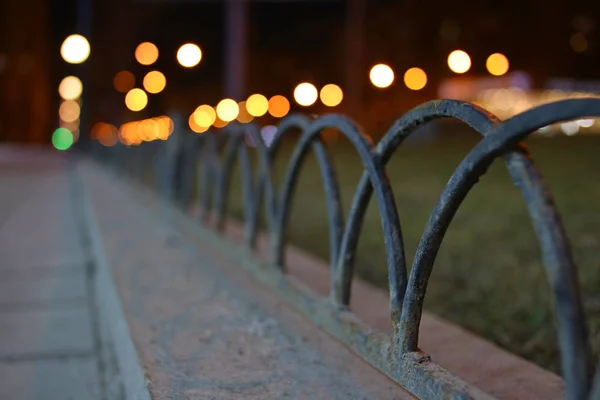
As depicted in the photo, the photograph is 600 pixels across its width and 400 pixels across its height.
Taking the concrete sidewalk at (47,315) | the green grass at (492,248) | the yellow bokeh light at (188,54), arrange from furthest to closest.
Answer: the yellow bokeh light at (188,54) → the green grass at (492,248) → the concrete sidewalk at (47,315)

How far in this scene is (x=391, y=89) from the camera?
24.2 metres

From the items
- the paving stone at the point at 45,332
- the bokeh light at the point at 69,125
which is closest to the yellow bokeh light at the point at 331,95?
the paving stone at the point at 45,332

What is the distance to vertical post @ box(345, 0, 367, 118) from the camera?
22062mm

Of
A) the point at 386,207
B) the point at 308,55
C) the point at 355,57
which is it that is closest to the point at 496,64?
the point at 355,57

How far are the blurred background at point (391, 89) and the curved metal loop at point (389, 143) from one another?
0.49 m

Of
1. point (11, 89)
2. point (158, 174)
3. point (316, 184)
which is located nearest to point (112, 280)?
point (158, 174)

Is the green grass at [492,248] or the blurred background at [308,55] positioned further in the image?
the blurred background at [308,55]

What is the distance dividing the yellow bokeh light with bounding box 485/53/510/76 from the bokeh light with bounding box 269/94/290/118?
3476 centimetres

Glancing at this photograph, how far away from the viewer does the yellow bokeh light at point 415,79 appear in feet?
58.1

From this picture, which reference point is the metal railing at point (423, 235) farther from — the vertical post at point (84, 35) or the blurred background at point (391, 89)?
the vertical post at point (84, 35)

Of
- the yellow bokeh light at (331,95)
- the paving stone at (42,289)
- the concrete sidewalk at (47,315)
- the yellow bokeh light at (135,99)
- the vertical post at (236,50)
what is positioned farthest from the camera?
the yellow bokeh light at (135,99)

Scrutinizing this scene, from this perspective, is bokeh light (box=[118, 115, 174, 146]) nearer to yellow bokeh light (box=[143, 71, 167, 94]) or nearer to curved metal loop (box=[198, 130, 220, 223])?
curved metal loop (box=[198, 130, 220, 223])

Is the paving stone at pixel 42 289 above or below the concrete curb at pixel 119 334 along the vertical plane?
below

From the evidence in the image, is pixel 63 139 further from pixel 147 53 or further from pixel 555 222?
pixel 555 222
